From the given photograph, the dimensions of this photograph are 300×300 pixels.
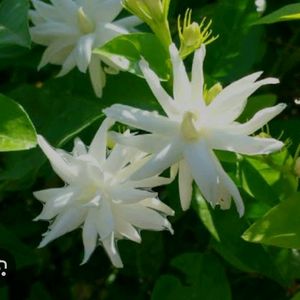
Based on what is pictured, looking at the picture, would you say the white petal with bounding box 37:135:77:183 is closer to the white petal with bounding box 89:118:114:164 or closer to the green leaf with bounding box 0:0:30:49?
the white petal with bounding box 89:118:114:164

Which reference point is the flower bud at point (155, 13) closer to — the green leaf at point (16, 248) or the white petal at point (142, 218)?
the white petal at point (142, 218)

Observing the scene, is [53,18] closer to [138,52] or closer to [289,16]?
[138,52]

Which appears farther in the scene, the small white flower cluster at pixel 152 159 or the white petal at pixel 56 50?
the white petal at pixel 56 50

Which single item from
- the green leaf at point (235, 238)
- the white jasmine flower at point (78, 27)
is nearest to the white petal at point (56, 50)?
the white jasmine flower at point (78, 27)

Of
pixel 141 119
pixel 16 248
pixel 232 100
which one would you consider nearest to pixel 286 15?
pixel 232 100

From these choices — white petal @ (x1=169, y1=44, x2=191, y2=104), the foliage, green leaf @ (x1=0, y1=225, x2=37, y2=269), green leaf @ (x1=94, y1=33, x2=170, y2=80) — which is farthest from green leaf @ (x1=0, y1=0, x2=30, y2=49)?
green leaf @ (x1=0, y1=225, x2=37, y2=269)

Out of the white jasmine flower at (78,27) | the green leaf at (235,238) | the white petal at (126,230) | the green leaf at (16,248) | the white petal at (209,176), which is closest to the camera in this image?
the white petal at (209,176)

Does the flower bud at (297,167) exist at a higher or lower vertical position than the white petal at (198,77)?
lower
